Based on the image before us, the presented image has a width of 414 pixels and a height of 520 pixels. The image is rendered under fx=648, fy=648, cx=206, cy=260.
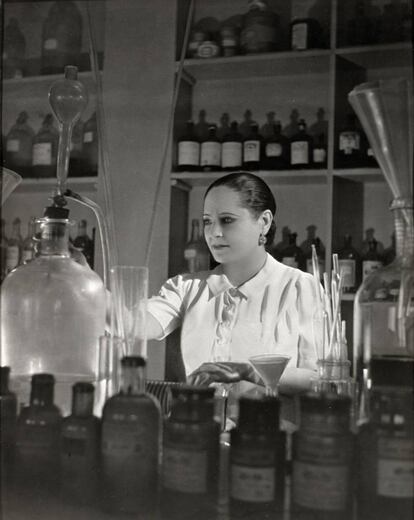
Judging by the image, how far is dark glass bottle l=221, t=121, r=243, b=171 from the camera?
2396 mm

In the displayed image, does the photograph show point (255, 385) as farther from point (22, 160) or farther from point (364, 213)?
Answer: point (22, 160)

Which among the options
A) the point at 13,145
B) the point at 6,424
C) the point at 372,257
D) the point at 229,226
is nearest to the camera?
the point at 6,424

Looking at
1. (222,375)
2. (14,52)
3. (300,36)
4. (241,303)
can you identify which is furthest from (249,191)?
(14,52)

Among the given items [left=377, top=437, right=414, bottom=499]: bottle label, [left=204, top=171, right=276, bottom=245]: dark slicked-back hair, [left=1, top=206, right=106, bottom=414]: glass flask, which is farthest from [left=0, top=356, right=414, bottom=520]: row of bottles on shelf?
[left=204, top=171, right=276, bottom=245]: dark slicked-back hair

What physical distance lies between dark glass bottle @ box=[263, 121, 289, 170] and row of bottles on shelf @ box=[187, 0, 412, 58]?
0.31 m

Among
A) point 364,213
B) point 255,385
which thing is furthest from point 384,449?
point 364,213

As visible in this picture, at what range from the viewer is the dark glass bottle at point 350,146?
2.37m

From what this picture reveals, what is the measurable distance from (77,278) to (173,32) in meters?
1.75

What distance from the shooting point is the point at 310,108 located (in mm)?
2432

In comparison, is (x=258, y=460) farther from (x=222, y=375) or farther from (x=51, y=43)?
(x=51, y=43)

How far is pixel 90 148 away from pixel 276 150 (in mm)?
764

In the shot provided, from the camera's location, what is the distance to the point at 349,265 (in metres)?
2.23

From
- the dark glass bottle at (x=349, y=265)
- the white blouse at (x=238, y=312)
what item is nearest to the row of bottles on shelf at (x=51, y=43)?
the white blouse at (x=238, y=312)

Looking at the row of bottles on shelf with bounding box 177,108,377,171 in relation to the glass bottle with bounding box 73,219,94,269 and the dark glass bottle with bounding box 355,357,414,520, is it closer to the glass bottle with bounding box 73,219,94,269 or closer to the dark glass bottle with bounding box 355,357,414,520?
the glass bottle with bounding box 73,219,94,269
